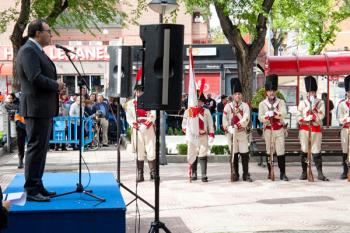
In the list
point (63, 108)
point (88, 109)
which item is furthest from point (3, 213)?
point (88, 109)

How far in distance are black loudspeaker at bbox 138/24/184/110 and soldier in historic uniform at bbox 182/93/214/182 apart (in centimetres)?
654

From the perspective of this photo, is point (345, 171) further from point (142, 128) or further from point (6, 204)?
point (6, 204)

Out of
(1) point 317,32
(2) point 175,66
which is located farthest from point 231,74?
(2) point 175,66

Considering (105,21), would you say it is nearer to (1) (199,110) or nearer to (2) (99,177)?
(1) (199,110)

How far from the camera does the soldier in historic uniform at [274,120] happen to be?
15.1 m

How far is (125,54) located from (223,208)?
2.88 meters

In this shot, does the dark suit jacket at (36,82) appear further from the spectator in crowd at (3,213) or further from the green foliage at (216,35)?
the green foliage at (216,35)

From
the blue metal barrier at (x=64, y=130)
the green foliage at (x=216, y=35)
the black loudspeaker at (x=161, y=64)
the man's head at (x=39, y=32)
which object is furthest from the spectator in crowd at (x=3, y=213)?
the green foliage at (x=216, y=35)

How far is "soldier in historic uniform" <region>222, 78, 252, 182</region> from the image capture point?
1498cm

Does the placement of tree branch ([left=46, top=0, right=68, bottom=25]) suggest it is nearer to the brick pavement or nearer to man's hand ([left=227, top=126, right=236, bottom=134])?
the brick pavement

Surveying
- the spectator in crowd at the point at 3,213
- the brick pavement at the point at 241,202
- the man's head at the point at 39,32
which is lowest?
the brick pavement at the point at 241,202

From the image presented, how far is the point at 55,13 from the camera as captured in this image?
22.9 meters

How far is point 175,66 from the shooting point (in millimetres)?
8273

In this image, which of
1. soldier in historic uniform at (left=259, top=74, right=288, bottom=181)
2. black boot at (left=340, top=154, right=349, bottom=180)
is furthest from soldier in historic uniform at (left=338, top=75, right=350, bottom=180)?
soldier in historic uniform at (left=259, top=74, right=288, bottom=181)
